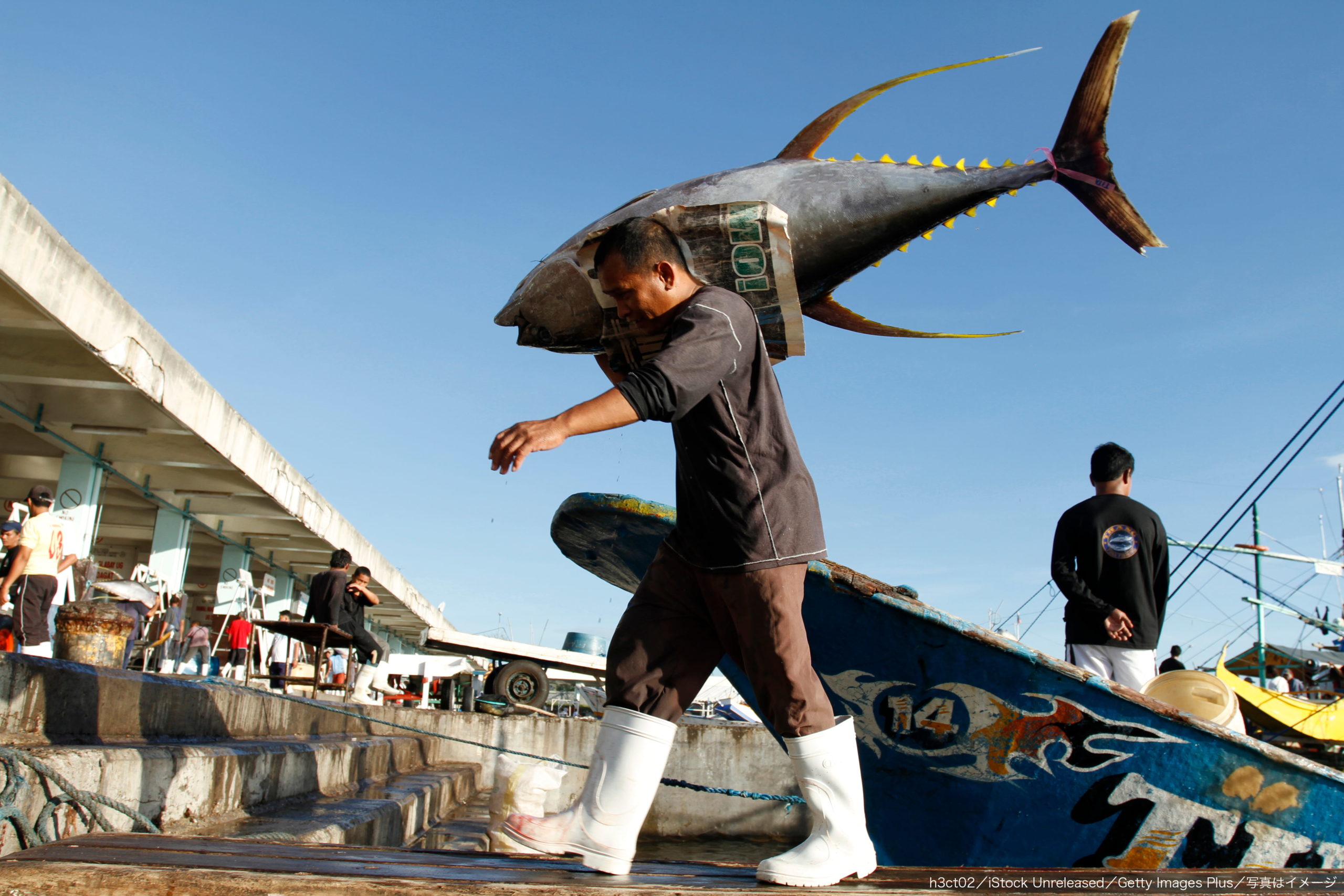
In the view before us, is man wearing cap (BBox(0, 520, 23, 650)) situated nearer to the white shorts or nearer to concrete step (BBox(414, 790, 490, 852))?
concrete step (BBox(414, 790, 490, 852))

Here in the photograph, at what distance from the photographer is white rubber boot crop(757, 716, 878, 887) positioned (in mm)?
1918

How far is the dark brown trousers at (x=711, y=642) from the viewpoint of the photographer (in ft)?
6.71

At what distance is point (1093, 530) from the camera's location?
12.7 ft

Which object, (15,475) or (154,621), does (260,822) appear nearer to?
(154,621)

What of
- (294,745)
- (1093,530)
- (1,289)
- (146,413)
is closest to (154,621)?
(146,413)

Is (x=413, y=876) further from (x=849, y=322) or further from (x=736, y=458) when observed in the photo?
(x=849, y=322)

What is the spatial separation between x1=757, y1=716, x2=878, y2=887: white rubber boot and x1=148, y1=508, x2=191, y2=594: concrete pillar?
16036 millimetres

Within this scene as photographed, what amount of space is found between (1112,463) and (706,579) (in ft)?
8.62

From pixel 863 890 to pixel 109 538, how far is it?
2431 centimetres

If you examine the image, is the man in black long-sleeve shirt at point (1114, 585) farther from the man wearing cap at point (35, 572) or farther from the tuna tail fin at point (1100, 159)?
the man wearing cap at point (35, 572)

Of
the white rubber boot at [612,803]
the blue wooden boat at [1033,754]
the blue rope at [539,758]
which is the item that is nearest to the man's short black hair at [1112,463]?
the blue wooden boat at [1033,754]

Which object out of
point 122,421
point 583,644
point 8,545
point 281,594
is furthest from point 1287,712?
point 281,594

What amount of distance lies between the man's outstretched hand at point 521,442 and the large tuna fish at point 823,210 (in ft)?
3.17

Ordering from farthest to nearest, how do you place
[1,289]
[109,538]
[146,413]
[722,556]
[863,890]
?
[109,538] → [146,413] → [1,289] → [722,556] → [863,890]
